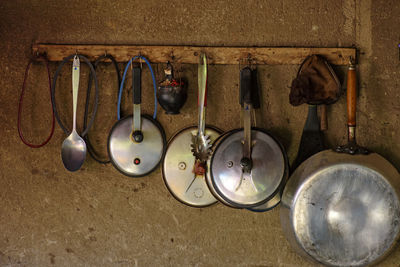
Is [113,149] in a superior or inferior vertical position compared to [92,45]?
inferior

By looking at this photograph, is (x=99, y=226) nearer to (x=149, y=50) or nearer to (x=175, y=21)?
(x=149, y=50)

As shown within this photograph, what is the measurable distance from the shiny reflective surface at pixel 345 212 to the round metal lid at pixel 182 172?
13.9 inches

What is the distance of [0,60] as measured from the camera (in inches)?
55.8

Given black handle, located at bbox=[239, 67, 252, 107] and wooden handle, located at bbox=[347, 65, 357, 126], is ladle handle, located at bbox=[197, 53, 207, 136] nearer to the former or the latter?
black handle, located at bbox=[239, 67, 252, 107]

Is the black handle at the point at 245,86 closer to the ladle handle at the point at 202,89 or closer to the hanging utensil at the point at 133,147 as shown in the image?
the ladle handle at the point at 202,89

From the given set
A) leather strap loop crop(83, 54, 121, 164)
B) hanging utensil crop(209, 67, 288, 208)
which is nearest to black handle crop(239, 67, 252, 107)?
hanging utensil crop(209, 67, 288, 208)

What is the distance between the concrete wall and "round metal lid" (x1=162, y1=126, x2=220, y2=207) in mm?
48

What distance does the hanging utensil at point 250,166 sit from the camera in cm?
→ 131

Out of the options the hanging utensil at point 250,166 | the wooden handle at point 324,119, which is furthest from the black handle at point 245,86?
the wooden handle at point 324,119

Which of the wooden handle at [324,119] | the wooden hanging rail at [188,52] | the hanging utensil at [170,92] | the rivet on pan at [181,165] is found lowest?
the rivet on pan at [181,165]

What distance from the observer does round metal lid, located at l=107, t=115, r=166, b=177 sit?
1377 millimetres

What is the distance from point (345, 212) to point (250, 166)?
1.22ft

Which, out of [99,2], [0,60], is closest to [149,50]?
[99,2]

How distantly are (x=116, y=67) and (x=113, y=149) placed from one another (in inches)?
12.3
